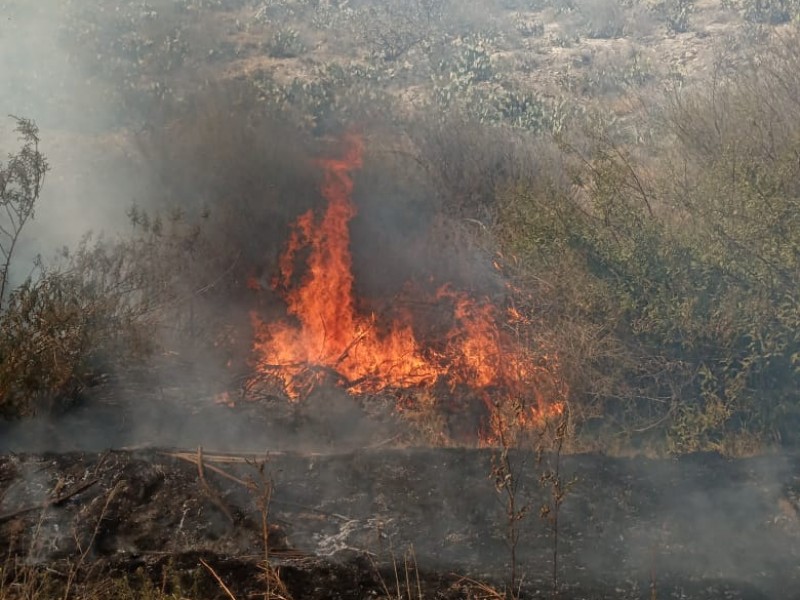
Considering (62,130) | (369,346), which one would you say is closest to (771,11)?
(369,346)

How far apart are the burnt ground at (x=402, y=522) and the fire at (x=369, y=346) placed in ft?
4.18

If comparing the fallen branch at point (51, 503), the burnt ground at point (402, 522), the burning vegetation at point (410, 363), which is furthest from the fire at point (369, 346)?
the fallen branch at point (51, 503)

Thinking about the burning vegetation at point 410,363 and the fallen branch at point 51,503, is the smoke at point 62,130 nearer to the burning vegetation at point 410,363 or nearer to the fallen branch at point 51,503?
the burning vegetation at point 410,363

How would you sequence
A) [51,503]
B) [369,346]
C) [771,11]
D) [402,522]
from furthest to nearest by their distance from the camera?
[771,11] → [369,346] → [402,522] → [51,503]

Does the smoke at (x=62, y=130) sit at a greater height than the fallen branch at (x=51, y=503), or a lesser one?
greater

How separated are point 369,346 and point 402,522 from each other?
11.3 feet

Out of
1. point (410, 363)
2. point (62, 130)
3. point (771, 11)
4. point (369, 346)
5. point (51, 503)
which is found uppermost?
point (771, 11)

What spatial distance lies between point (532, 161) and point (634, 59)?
8.50 meters

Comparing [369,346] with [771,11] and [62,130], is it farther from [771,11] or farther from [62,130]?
[771,11]

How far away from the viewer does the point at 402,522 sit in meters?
6.44

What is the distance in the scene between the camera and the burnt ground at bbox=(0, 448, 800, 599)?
5629mm

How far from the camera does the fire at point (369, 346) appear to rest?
8711mm

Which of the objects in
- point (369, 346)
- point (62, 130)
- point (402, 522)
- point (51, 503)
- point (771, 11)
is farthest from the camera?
point (771, 11)

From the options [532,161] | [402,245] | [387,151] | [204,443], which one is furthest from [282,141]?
[204,443]
